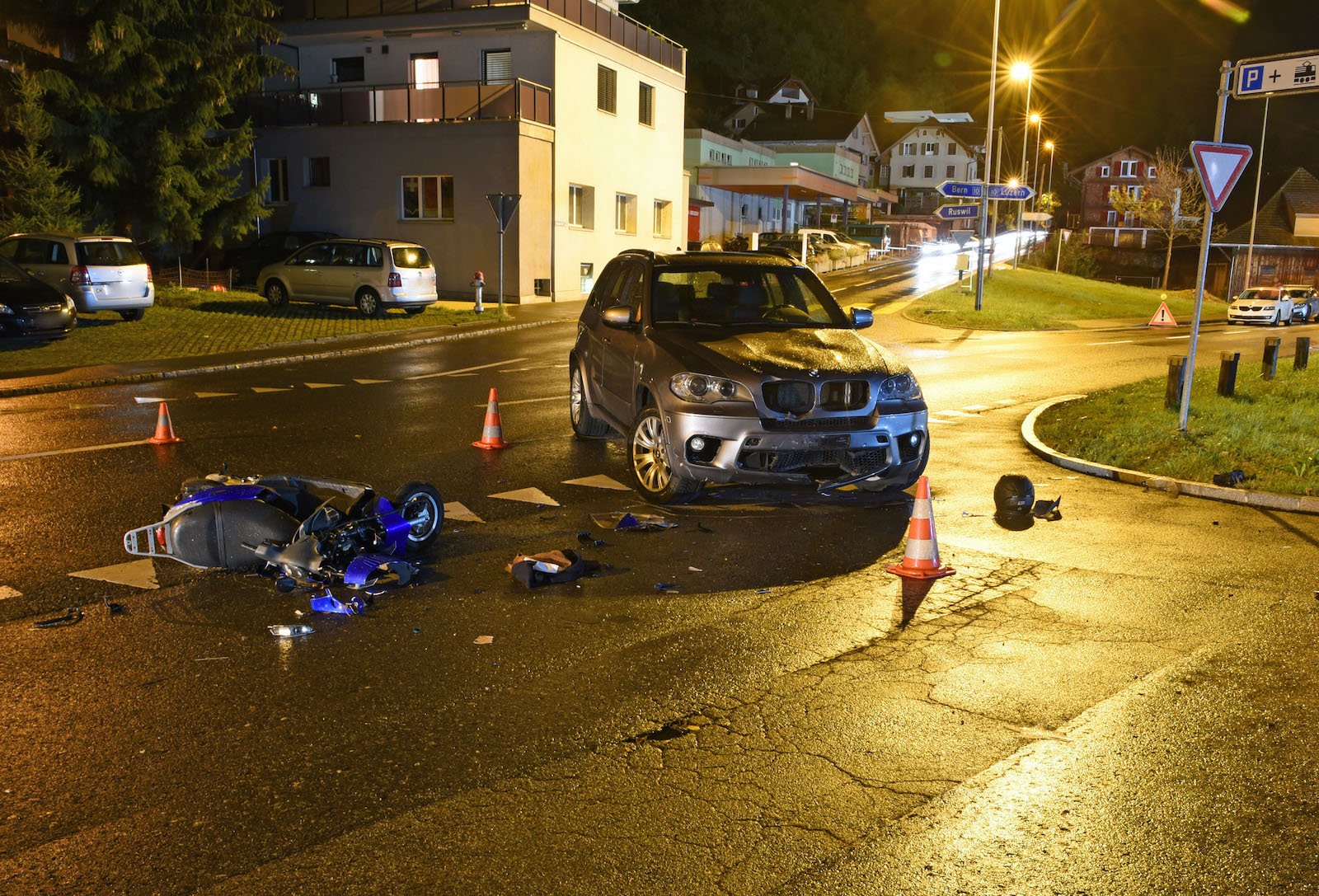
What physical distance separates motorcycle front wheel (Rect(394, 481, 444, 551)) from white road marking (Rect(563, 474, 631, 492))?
6.87ft

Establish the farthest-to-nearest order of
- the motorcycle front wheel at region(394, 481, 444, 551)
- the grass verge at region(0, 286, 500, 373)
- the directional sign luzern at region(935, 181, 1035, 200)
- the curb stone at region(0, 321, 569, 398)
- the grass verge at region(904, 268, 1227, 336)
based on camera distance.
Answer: the grass verge at region(904, 268, 1227, 336)
the directional sign luzern at region(935, 181, 1035, 200)
the grass verge at region(0, 286, 500, 373)
the curb stone at region(0, 321, 569, 398)
the motorcycle front wheel at region(394, 481, 444, 551)

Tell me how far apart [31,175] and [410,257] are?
9049 millimetres

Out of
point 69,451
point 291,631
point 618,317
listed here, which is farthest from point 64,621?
point 69,451

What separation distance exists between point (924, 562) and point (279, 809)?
4.46 meters

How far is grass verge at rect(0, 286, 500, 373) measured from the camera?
18141 mm

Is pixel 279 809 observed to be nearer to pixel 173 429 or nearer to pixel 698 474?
pixel 698 474

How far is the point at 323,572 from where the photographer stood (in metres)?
6.52

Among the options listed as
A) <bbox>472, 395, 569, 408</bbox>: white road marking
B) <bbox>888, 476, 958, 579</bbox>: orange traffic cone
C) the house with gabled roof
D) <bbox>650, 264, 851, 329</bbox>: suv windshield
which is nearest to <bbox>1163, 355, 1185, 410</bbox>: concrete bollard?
<bbox>650, 264, 851, 329</bbox>: suv windshield

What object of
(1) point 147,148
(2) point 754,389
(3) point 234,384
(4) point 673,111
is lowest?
(3) point 234,384

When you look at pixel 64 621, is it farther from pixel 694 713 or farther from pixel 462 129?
pixel 462 129

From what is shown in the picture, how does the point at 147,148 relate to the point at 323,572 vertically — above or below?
above

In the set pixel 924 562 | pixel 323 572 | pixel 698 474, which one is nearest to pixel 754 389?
pixel 698 474

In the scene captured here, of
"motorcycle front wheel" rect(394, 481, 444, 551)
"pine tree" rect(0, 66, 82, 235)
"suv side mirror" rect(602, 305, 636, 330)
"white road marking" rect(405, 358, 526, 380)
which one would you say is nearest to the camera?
"motorcycle front wheel" rect(394, 481, 444, 551)

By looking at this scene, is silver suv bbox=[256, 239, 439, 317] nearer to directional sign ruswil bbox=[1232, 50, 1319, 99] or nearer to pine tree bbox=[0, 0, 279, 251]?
pine tree bbox=[0, 0, 279, 251]
